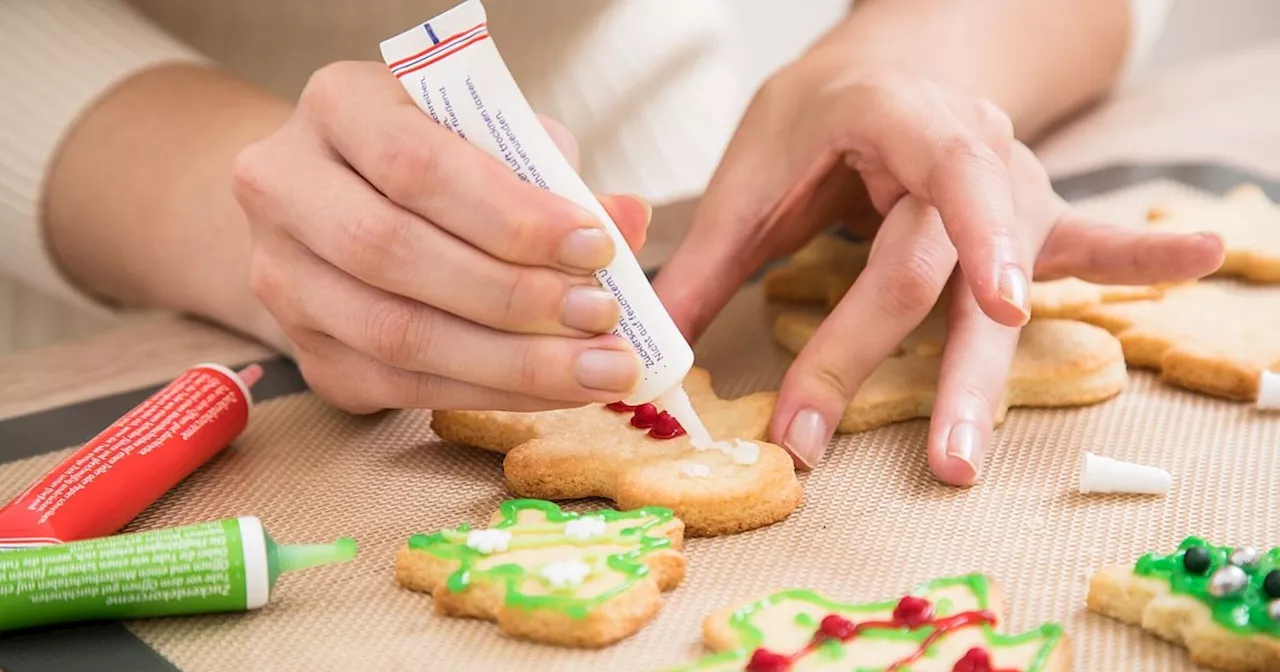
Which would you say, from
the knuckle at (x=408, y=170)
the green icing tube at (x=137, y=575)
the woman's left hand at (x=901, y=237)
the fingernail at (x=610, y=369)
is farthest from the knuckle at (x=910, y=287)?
the green icing tube at (x=137, y=575)

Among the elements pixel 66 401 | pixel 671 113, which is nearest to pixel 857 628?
pixel 66 401

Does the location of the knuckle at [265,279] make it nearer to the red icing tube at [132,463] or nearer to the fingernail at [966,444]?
the red icing tube at [132,463]

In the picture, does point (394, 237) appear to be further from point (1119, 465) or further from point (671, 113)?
point (671, 113)

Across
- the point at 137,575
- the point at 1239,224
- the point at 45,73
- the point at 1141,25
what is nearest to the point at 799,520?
the point at 137,575

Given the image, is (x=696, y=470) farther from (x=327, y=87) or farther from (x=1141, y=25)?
(x=1141, y=25)

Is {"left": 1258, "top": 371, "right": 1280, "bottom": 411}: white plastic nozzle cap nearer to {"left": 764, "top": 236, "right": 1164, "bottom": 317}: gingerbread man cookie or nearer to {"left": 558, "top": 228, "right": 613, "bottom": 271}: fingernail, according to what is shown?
{"left": 764, "top": 236, "right": 1164, "bottom": 317}: gingerbread man cookie
